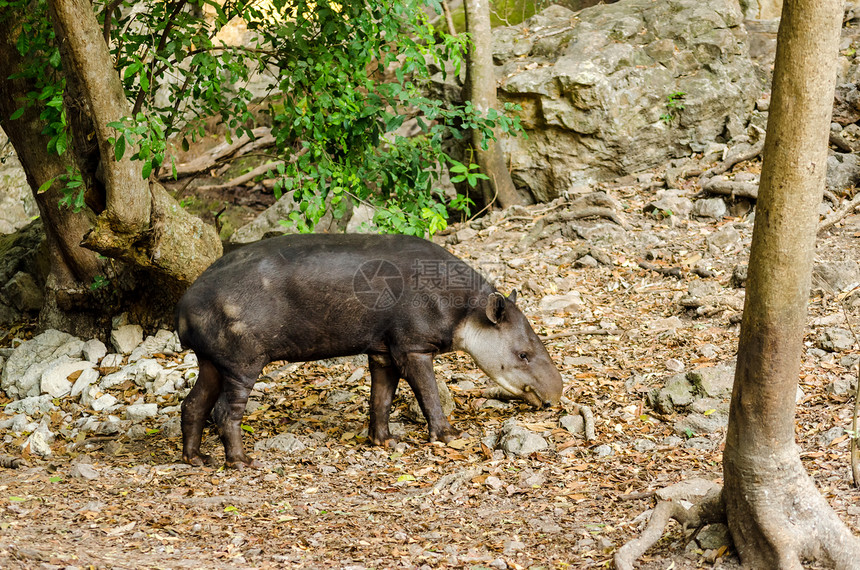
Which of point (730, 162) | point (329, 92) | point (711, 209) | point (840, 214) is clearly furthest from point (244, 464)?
point (730, 162)

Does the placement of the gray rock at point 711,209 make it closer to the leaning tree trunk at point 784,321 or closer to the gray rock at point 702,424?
the gray rock at point 702,424

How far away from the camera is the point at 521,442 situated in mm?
6094

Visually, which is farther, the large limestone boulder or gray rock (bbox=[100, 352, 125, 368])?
the large limestone boulder

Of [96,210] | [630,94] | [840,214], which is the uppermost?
[630,94]

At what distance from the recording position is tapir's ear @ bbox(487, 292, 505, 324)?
6613 mm

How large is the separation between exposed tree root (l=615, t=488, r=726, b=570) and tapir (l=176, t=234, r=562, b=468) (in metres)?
2.47

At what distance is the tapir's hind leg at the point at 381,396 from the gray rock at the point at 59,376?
3.62m

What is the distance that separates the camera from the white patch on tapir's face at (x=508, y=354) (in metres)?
6.75

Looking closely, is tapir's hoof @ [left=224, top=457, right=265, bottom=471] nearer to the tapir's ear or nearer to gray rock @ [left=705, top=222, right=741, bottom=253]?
the tapir's ear

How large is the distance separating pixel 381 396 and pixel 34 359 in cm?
452

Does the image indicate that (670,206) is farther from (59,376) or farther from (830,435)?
(59,376)

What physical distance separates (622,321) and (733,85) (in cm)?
603

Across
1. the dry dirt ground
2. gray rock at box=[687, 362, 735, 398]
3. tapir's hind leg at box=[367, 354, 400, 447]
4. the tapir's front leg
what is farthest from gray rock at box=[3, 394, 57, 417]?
gray rock at box=[687, 362, 735, 398]

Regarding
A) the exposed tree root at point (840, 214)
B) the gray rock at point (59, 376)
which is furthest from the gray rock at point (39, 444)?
the exposed tree root at point (840, 214)
